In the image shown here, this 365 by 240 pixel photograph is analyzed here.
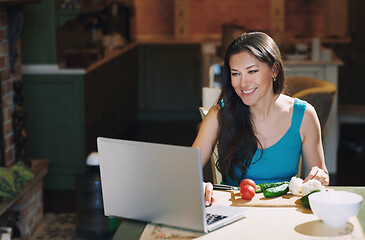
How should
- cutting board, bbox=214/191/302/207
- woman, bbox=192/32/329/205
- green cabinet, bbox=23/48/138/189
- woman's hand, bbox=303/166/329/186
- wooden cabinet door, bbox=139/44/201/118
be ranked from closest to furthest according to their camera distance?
cutting board, bbox=214/191/302/207 → woman's hand, bbox=303/166/329/186 → woman, bbox=192/32/329/205 → green cabinet, bbox=23/48/138/189 → wooden cabinet door, bbox=139/44/201/118

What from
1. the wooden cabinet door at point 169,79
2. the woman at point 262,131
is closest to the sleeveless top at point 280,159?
the woman at point 262,131

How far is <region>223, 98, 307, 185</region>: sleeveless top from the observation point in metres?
2.49

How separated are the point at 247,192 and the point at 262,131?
52 centimetres

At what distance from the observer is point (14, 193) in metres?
3.38

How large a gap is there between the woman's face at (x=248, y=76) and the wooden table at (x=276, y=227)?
545 millimetres

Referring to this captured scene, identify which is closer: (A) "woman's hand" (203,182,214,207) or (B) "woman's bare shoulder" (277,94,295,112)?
(A) "woman's hand" (203,182,214,207)

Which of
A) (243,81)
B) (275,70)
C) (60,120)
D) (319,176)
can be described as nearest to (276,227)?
(319,176)

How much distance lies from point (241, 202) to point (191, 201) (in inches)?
13.3

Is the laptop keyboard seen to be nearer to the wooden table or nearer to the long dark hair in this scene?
the wooden table

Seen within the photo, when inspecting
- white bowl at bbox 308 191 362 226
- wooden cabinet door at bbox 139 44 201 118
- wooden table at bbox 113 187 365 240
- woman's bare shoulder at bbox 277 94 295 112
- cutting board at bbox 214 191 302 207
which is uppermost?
woman's bare shoulder at bbox 277 94 295 112

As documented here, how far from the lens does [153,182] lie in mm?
1759

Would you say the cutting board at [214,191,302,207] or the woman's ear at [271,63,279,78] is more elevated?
the woman's ear at [271,63,279,78]

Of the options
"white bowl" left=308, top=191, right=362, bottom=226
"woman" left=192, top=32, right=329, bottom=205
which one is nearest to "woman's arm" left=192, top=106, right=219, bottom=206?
"woman" left=192, top=32, right=329, bottom=205

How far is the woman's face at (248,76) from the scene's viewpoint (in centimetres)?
233
